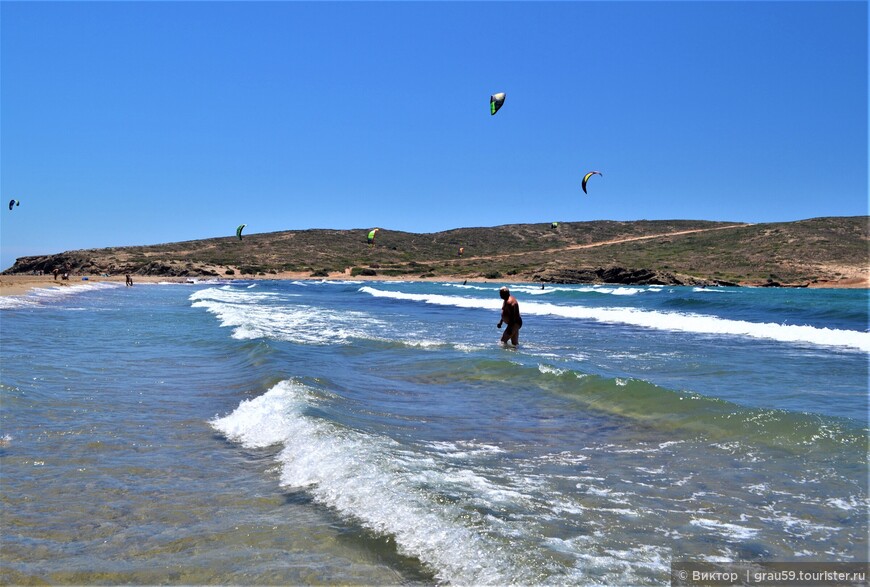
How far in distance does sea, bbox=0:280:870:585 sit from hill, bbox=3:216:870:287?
53.6 meters

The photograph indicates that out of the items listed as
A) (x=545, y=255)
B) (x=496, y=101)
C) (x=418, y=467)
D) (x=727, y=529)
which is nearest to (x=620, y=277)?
(x=545, y=255)

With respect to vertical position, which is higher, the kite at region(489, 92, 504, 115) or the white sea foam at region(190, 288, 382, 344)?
the kite at region(489, 92, 504, 115)

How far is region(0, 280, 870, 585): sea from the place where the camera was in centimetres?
396

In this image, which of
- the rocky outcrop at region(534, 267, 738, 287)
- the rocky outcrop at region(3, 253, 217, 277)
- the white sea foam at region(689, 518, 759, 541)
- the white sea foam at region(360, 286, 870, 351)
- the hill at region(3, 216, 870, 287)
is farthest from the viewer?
the rocky outcrop at region(3, 253, 217, 277)

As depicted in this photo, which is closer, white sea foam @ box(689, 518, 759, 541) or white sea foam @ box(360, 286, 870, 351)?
white sea foam @ box(689, 518, 759, 541)

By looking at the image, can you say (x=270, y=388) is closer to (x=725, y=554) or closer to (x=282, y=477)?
(x=282, y=477)

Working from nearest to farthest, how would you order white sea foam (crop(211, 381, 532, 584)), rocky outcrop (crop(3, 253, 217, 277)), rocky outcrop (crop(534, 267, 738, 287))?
white sea foam (crop(211, 381, 532, 584))
rocky outcrop (crop(534, 267, 738, 287))
rocky outcrop (crop(3, 253, 217, 277))

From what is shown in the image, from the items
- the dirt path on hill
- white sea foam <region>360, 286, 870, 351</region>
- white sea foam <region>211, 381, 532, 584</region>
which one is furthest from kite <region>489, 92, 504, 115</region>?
the dirt path on hill

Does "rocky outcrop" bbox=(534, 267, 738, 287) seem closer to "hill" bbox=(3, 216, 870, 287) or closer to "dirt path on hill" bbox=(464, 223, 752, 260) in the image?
"hill" bbox=(3, 216, 870, 287)

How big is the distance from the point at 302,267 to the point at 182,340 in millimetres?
74683

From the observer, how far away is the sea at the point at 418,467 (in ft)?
13.0

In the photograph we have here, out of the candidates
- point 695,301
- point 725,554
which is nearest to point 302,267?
point 695,301

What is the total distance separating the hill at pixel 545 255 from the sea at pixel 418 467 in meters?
53.6

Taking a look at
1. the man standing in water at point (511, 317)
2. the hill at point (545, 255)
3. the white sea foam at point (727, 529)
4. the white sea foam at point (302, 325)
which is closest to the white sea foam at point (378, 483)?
the white sea foam at point (727, 529)
